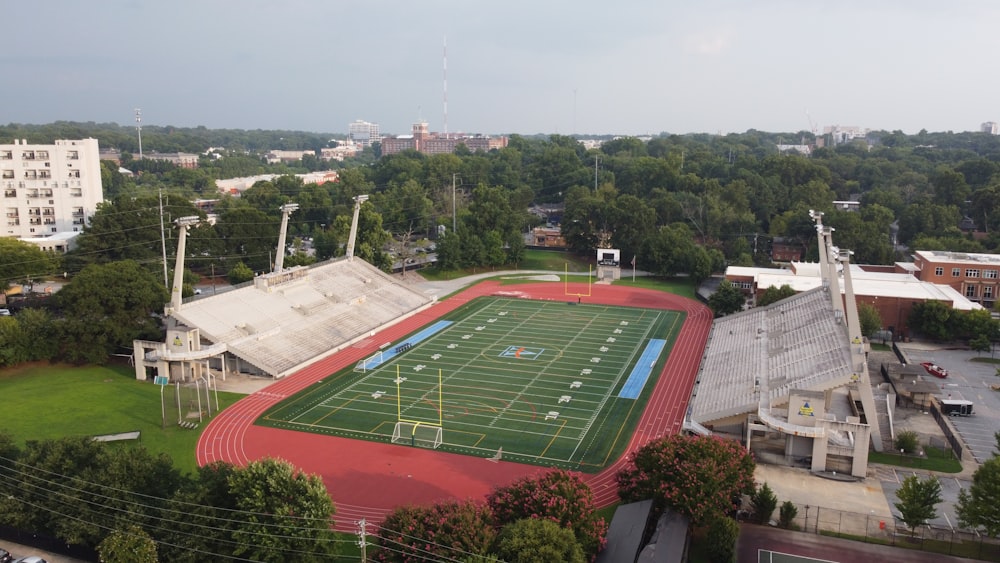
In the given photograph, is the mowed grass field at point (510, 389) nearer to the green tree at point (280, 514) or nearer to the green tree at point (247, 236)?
the green tree at point (280, 514)

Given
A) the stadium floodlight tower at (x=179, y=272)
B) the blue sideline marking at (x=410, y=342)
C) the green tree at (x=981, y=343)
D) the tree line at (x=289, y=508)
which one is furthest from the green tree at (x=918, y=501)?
the stadium floodlight tower at (x=179, y=272)

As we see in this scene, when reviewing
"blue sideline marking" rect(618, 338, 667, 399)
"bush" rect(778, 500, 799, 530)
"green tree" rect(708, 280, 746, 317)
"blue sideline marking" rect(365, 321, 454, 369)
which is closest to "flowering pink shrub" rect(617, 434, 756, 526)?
"bush" rect(778, 500, 799, 530)

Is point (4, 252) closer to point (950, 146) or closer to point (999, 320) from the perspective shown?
point (999, 320)

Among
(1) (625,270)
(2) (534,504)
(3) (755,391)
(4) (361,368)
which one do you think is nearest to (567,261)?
(1) (625,270)

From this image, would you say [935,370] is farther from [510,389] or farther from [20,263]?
[20,263]

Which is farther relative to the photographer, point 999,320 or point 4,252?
point 4,252

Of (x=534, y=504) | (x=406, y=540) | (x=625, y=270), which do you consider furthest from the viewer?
(x=625, y=270)

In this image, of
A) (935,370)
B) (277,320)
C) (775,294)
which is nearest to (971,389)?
(935,370)

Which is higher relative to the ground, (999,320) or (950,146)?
(950,146)
